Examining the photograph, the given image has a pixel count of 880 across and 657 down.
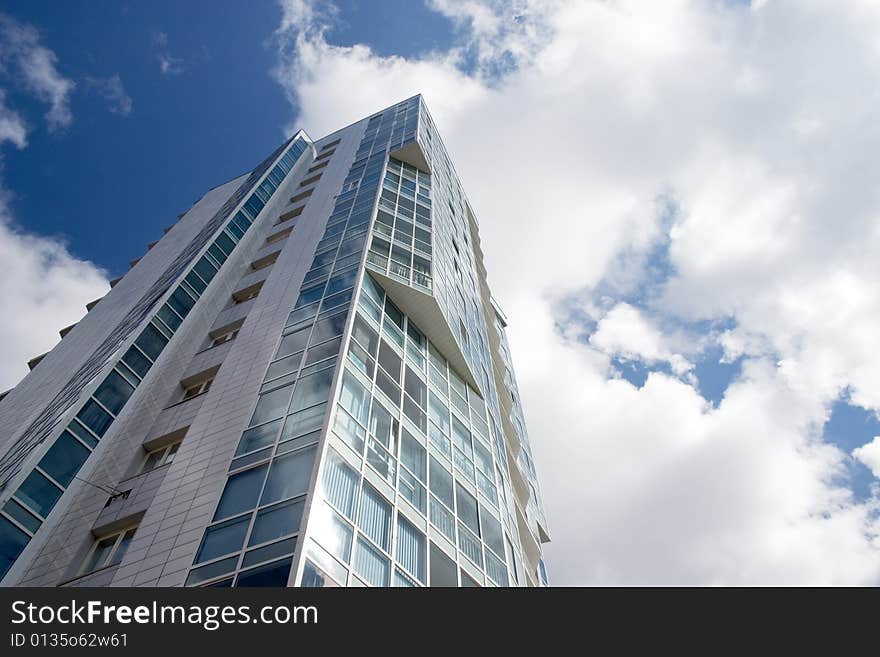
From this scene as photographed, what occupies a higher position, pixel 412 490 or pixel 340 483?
pixel 412 490

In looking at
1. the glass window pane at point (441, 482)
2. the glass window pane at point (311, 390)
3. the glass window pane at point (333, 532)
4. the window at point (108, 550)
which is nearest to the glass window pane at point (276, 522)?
the glass window pane at point (333, 532)

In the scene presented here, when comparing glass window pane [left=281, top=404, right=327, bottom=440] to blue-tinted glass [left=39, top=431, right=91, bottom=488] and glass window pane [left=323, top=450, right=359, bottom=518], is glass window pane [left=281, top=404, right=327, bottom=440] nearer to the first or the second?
glass window pane [left=323, top=450, right=359, bottom=518]

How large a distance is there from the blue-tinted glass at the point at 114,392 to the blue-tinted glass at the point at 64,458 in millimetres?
1812

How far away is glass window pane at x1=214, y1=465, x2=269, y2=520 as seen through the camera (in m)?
13.1

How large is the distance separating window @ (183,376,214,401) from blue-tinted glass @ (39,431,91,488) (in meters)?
4.69

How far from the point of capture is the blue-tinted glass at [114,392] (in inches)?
746

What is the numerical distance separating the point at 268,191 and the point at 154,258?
9493 millimetres

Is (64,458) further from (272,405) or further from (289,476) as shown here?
(289,476)

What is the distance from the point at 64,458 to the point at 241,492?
642 cm

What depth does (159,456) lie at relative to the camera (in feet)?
64.5

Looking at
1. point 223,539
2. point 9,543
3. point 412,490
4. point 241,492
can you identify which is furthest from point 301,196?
point 223,539
